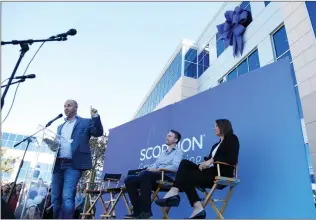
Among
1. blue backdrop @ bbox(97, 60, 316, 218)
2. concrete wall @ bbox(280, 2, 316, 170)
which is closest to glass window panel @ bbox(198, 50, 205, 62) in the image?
concrete wall @ bbox(280, 2, 316, 170)

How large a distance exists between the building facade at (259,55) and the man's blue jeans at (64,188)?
2.64 meters

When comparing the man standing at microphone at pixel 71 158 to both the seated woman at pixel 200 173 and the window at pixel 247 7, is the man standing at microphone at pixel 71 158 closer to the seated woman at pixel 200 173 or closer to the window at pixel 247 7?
the seated woman at pixel 200 173

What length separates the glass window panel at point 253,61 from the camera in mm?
7288

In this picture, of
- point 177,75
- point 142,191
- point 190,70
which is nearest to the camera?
point 142,191

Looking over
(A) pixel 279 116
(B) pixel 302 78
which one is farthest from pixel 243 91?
(B) pixel 302 78

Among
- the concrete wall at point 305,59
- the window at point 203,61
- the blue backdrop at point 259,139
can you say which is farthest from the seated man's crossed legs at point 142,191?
the window at point 203,61

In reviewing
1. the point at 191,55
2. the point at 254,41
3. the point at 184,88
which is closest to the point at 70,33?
the point at 254,41

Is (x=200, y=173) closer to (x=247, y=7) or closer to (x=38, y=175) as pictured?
(x=38, y=175)

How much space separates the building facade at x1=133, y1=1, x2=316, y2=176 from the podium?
8.86 feet

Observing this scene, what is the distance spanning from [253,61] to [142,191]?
6324 millimetres

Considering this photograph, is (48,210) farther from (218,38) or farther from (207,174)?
(218,38)

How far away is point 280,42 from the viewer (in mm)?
6469

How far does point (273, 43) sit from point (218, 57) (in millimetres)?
2962

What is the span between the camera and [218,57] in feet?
31.6
